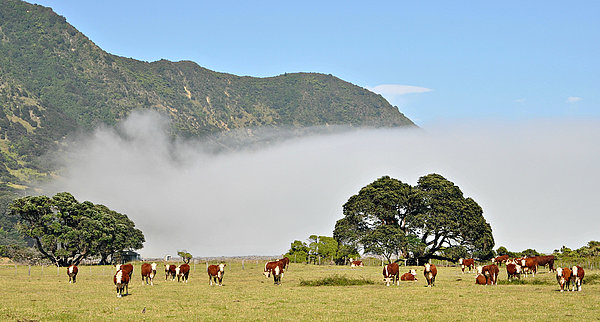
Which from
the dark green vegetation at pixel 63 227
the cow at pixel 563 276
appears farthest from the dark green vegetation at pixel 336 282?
the dark green vegetation at pixel 63 227

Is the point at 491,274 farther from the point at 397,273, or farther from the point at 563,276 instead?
the point at 563,276

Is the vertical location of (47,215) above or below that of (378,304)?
above

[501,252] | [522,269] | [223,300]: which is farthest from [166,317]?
[501,252]

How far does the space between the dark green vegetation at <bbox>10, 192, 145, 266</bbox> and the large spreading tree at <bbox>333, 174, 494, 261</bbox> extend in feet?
123

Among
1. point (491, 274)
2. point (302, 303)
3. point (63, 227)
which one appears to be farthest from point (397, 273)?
point (63, 227)

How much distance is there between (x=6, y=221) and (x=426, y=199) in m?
143

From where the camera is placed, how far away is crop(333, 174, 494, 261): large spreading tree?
92500 millimetres

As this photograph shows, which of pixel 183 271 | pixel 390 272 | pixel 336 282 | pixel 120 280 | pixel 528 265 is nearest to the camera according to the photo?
pixel 120 280

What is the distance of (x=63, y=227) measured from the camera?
93438mm

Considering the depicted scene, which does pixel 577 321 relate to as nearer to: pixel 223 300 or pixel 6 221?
pixel 223 300

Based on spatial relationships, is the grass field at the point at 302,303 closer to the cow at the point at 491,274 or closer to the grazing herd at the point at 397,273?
the grazing herd at the point at 397,273

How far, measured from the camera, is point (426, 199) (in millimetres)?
95625

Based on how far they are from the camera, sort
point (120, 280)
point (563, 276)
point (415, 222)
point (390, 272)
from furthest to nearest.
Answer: point (415, 222), point (390, 272), point (563, 276), point (120, 280)

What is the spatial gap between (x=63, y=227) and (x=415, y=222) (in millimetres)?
52330
